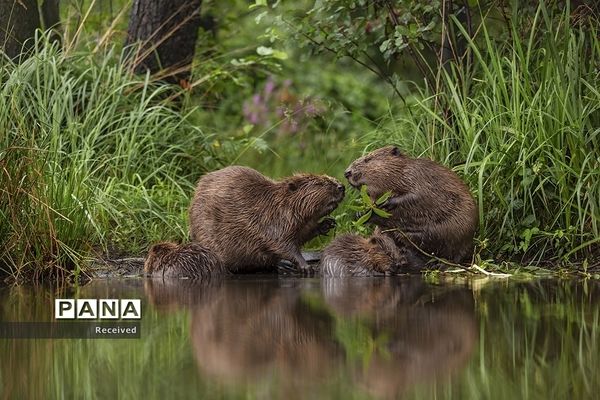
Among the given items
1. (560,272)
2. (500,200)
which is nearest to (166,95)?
(500,200)

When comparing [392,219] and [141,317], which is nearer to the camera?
[141,317]

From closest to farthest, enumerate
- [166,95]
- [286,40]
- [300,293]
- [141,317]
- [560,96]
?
[141,317]
[300,293]
[560,96]
[286,40]
[166,95]

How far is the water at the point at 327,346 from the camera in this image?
3.27 m

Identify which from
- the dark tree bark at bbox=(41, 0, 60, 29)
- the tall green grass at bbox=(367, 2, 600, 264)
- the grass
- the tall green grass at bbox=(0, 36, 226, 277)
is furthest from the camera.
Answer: the dark tree bark at bbox=(41, 0, 60, 29)

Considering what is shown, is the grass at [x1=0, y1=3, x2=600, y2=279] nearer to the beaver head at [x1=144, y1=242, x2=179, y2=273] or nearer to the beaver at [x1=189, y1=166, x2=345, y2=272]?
the beaver head at [x1=144, y1=242, x2=179, y2=273]

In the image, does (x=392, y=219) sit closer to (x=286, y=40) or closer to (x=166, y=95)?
(x=286, y=40)

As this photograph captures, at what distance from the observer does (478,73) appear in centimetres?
747

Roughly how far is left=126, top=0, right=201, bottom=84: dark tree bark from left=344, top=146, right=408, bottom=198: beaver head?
2.63 meters

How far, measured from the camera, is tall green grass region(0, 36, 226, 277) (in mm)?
6035

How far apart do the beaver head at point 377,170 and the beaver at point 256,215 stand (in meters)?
Answer: 0.12

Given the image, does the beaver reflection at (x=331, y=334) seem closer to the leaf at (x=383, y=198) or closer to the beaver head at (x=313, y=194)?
the leaf at (x=383, y=198)

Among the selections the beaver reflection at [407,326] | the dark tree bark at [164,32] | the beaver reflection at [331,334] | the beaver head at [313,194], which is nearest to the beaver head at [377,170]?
the beaver head at [313,194]

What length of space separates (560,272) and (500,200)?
0.65 metres

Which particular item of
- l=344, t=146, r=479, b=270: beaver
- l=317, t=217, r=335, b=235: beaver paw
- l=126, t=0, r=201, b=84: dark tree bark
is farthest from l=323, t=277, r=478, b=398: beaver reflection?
l=126, t=0, r=201, b=84: dark tree bark
